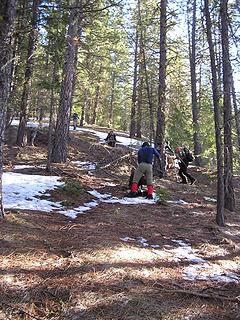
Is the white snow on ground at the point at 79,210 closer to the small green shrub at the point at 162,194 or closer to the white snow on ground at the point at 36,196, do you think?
the white snow on ground at the point at 36,196

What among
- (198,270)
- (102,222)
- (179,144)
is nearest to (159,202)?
(102,222)

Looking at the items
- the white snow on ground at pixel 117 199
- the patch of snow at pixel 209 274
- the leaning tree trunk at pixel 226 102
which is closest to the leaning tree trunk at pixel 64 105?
the white snow on ground at pixel 117 199

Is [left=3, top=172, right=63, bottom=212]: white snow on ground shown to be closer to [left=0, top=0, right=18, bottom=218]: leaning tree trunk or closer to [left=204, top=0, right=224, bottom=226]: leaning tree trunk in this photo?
[left=0, top=0, right=18, bottom=218]: leaning tree trunk

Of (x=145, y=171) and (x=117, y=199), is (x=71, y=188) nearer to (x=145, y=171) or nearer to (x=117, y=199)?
(x=117, y=199)

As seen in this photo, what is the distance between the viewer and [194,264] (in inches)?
255

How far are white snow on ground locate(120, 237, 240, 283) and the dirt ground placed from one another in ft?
0.20

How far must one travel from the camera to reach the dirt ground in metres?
4.29

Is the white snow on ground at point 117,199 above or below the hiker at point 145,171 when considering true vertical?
below

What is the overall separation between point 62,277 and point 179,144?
66.5 ft

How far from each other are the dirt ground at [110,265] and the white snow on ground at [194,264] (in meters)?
0.06

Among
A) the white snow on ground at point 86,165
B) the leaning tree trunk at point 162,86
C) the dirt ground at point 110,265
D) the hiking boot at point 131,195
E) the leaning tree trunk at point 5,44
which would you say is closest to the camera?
the dirt ground at point 110,265

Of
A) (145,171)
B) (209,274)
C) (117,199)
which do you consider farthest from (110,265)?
(145,171)

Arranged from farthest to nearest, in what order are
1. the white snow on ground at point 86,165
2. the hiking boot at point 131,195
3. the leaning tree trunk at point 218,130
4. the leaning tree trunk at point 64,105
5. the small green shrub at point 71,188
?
1. the white snow on ground at point 86,165
2. the leaning tree trunk at point 64,105
3. the hiking boot at point 131,195
4. the small green shrub at point 71,188
5. the leaning tree trunk at point 218,130

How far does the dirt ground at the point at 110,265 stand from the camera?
4.29 m
